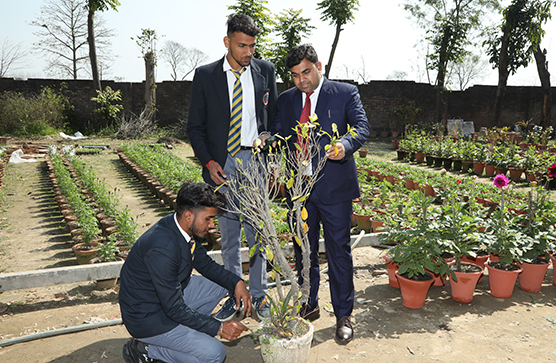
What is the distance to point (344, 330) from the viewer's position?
2826mm

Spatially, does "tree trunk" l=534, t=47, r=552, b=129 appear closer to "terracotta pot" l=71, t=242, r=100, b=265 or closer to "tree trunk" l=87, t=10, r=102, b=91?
"terracotta pot" l=71, t=242, r=100, b=265

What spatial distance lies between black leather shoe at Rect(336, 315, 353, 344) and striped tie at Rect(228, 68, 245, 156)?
144 centimetres

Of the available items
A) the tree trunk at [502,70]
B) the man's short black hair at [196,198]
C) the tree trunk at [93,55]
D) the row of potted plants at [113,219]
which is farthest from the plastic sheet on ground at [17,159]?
the tree trunk at [502,70]

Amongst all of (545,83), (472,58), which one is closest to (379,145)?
(545,83)

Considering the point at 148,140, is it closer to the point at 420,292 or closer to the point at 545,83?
the point at 420,292

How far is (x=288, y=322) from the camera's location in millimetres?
2426

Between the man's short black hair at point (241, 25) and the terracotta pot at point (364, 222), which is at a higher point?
the man's short black hair at point (241, 25)

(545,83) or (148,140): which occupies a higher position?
(545,83)

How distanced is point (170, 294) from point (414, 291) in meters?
2.03

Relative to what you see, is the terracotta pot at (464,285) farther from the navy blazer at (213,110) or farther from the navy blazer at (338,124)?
the navy blazer at (213,110)

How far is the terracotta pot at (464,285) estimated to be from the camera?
3.37 metres

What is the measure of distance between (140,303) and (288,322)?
862 mm

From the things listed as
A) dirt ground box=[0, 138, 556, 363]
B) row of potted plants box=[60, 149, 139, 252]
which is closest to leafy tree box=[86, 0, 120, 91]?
row of potted plants box=[60, 149, 139, 252]

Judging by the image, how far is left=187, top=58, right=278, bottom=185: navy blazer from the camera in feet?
9.86
